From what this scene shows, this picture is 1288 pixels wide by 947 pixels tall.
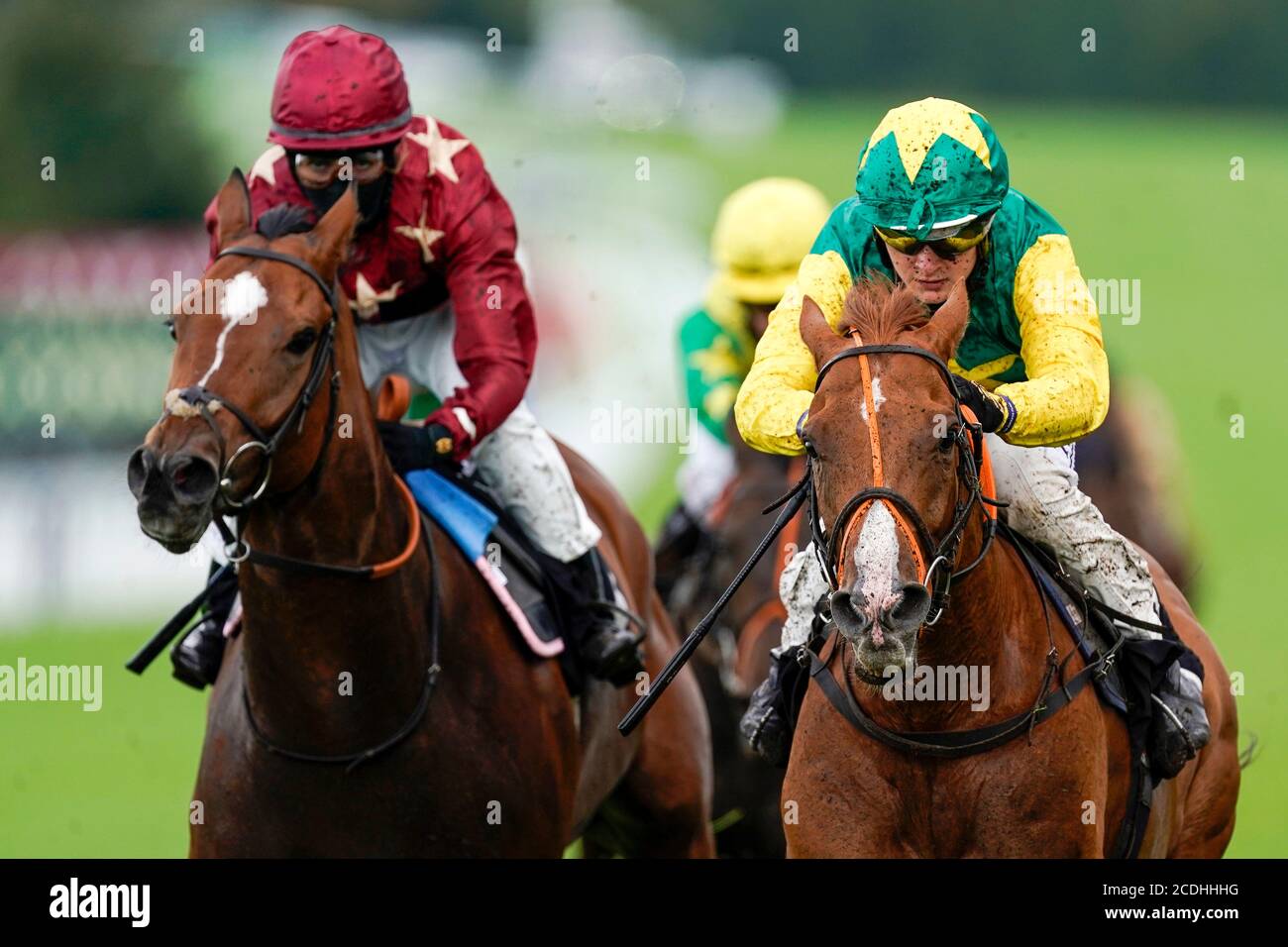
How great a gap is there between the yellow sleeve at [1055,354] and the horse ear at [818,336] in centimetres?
43

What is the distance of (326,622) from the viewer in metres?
5.52

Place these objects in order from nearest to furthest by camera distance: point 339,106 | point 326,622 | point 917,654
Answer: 1. point 917,654
2. point 326,622
3. point 339,106

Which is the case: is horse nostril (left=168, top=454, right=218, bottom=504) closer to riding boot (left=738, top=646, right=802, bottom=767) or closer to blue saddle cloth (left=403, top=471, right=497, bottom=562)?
blue saddle cloth (left=403, top=471, right=497, bottom=562)

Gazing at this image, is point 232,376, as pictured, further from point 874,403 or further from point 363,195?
point 874,403

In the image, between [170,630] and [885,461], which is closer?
[885,461]

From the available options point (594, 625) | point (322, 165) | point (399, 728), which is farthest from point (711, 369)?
point (399, 728)

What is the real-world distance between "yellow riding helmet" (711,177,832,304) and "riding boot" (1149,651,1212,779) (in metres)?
3.90

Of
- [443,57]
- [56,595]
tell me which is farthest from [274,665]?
[443,57]

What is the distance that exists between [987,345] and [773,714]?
3.51 ft

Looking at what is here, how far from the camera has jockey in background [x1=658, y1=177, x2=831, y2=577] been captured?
9.21 m

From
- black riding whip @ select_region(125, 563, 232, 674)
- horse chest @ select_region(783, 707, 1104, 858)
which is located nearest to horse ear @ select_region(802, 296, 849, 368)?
horse chest @ select_region(783, 707, 1104, 858)

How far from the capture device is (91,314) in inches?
654

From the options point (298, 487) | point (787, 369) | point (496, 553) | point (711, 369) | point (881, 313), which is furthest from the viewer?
point (711, 369)
